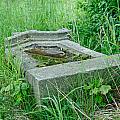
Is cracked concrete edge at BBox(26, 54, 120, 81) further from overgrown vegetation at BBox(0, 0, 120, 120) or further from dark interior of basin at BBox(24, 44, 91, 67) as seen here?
dark interior of basin at BBox(24, 44, 91, 67)

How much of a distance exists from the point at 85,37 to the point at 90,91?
8.30ft

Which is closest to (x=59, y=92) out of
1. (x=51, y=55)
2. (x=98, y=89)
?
(x=98, y=89)

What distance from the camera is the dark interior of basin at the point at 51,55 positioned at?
404cm

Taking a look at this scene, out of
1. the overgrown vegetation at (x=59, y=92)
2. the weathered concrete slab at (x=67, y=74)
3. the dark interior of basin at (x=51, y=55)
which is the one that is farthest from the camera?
the dark interior of basin at (x=51, y=55)

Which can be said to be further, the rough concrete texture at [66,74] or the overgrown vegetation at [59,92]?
the rough concrete texture at [66,74]

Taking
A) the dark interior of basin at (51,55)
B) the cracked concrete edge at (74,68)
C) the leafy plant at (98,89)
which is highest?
the cracked concrete edge at (74,68)

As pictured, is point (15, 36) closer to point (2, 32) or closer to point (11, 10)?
point (2, 32)

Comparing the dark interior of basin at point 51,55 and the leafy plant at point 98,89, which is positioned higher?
the dark interior of basin at point 51,55

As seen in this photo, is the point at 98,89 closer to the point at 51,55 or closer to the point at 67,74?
the point at 67,74

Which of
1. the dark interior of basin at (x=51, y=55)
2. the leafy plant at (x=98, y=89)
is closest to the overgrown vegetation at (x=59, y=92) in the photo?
the leafy plant at (x=98, y=89)

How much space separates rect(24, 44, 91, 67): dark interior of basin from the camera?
4043 mm

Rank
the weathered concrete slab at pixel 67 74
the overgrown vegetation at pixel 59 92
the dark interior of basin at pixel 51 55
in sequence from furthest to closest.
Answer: the dark interior of basin at pixel 51 55, the weathered concrete slab at pixel 67 74, the overgrown vegetation at pixel 59 92

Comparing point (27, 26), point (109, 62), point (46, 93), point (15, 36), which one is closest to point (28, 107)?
point (46, 93)

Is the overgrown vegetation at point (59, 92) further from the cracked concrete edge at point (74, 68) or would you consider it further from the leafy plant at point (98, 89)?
the cracked concrete edge at point (74, 68)
